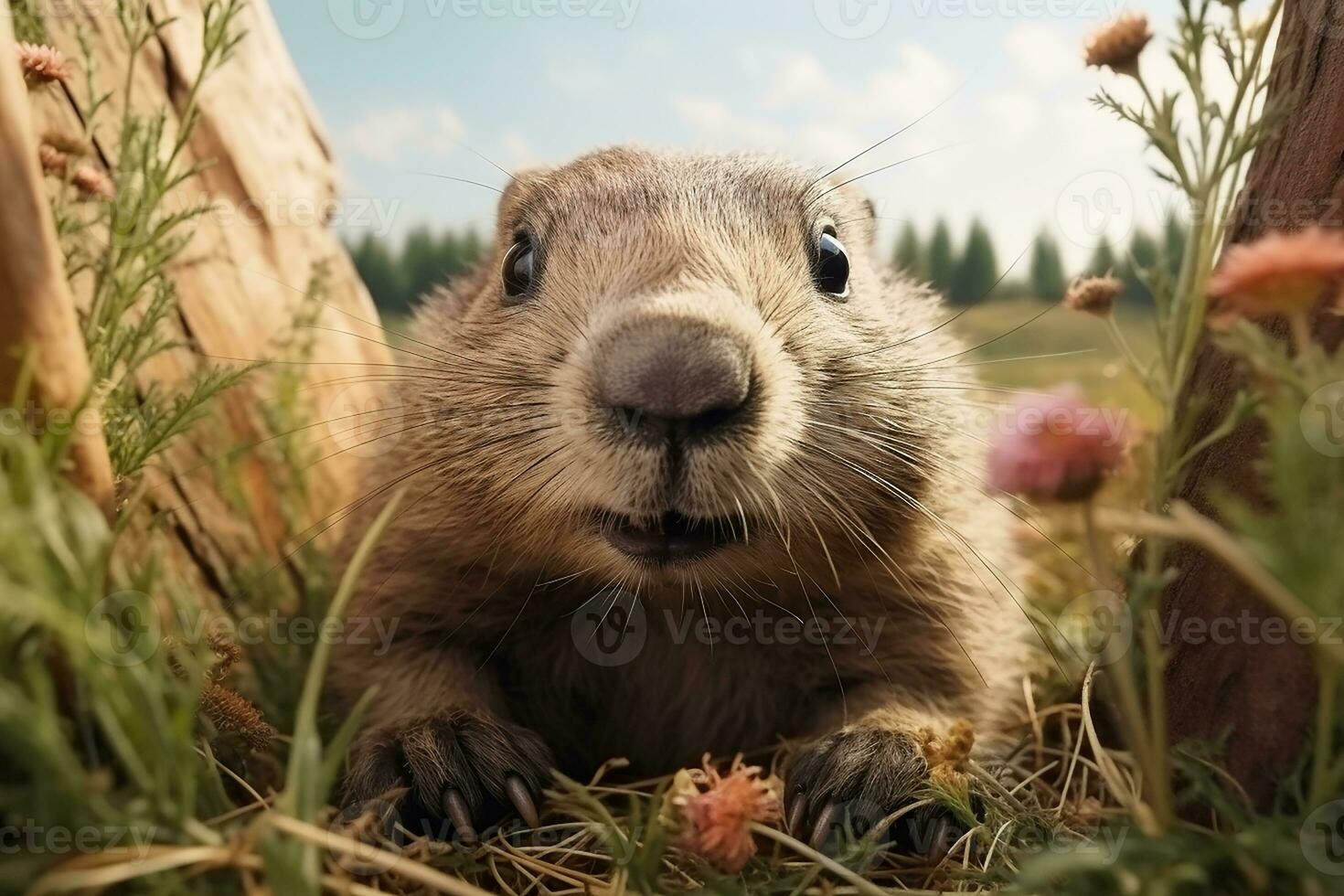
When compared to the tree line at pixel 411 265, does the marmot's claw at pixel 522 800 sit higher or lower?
lower

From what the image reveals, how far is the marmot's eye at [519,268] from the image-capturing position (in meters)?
3.62

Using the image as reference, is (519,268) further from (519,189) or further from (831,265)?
(831,265)

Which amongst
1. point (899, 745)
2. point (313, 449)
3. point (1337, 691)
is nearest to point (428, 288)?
point (313, 449)

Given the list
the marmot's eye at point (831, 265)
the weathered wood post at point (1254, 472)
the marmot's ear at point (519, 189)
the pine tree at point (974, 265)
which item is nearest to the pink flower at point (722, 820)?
the weathered wood post at point (1254, 472)

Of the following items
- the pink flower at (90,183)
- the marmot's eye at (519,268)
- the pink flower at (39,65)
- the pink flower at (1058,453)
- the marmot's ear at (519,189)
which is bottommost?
the pink flower at (1058,453)

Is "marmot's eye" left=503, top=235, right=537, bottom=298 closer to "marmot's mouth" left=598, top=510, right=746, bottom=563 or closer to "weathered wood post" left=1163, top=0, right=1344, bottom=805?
"marmot's mouth" left=598, top=510, right=746, bottom=563

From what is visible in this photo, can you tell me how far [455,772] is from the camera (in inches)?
118

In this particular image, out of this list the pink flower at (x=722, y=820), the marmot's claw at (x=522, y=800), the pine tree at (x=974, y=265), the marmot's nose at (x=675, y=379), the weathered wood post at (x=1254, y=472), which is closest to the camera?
the pink flower at (x=722, y=820)

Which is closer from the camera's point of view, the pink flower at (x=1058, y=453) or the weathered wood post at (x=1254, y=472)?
the pink flower at (x=1058, y=453)

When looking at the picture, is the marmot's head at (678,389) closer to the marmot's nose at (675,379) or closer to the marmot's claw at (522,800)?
the marmot's nose at (675,379)

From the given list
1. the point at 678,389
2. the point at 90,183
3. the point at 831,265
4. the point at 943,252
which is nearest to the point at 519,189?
the point at 831,265

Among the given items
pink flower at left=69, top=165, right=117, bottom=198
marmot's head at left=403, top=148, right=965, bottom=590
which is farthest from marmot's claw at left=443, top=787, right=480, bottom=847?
pink flower at left=69, top=165, right=117, bottom=198

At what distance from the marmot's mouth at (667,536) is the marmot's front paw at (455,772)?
0.77 metres

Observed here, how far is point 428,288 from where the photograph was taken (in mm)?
4914
